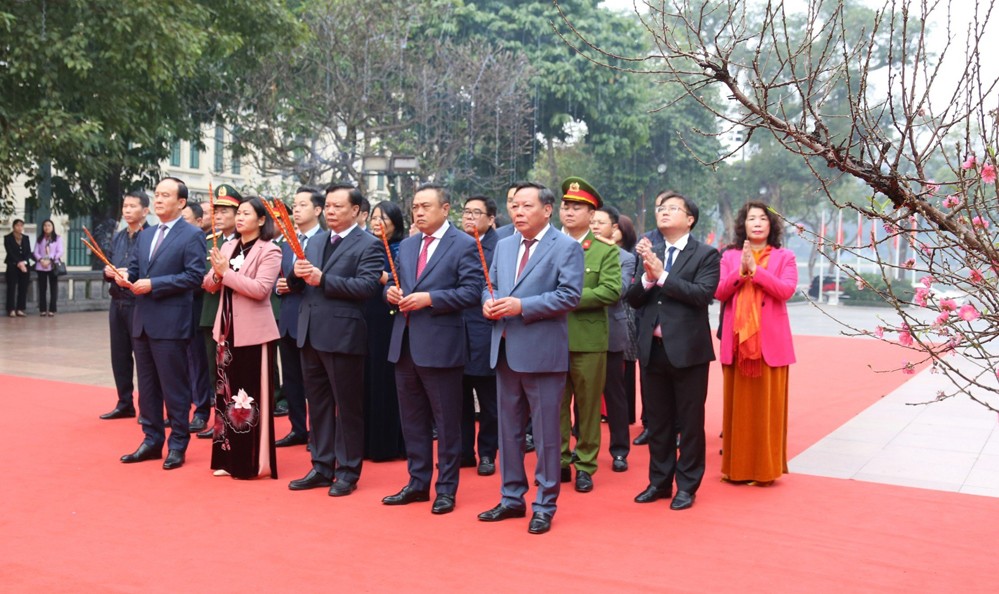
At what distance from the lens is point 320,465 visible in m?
5.88

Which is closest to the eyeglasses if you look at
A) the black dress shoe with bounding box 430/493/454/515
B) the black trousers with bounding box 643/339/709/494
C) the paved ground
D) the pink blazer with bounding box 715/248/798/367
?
the pink blazer with bounding box 715/248/798/367

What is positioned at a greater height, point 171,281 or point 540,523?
point 171,281

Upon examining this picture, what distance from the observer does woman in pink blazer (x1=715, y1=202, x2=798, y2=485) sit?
601 centimetres

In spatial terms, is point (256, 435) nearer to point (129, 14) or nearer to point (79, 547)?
point (79, 547)

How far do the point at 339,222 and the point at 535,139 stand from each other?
1022 inches

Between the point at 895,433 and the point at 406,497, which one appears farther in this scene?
the point at 895,433

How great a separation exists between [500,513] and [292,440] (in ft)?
8.27

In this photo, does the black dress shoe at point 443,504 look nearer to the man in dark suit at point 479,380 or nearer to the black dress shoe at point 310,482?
the black dress shoe at point 310,482

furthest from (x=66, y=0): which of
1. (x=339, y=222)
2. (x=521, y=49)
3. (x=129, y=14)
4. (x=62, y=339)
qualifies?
(x=521, y=49)

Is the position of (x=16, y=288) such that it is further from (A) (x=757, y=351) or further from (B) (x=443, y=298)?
(A) (x=757, y=351)

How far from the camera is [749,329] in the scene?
5973 millimetres

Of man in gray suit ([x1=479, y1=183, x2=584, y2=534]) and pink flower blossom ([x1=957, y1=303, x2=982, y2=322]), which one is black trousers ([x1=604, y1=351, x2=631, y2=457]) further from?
pink flower blossom ([x1=957, y1=303, x2=982, y2=322])

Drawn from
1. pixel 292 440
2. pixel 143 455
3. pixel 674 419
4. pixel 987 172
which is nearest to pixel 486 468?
pixel 674 419

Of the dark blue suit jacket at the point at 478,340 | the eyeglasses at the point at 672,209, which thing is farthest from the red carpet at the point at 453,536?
the eyeglasses at the point at 672,209
